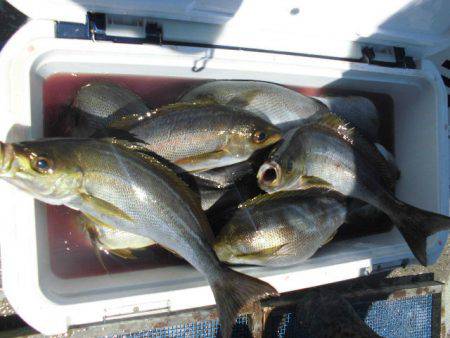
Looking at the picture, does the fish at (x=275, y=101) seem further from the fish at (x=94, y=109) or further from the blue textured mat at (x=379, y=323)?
the blue textured mat at (x=379, y=323)

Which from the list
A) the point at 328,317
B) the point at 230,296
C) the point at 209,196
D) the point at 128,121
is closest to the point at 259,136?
the point at 209,196

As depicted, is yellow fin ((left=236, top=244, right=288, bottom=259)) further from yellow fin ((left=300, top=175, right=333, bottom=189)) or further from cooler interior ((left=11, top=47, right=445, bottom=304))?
yellow fin ((left=300, top=175, right=333, bottom=189))

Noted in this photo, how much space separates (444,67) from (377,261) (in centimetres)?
117

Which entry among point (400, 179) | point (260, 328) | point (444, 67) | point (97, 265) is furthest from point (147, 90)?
point (444, 67)

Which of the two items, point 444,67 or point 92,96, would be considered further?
point 444,67

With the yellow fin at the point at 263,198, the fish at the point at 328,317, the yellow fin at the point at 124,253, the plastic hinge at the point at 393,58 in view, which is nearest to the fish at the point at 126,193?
the yellow fin at the point at 263,198

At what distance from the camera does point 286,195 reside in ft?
5.76

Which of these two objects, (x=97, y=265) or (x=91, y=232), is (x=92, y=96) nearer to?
(x=91, y=232)

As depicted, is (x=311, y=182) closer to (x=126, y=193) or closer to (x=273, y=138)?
(x=273, y=138)

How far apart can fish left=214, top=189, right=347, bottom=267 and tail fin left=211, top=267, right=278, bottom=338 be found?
0.51 feet

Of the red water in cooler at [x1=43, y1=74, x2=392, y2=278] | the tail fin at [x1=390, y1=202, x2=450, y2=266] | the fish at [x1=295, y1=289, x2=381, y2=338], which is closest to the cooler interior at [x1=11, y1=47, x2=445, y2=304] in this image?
the red water in cooler at [x1=43, y1=74, x2=392, y2=278]

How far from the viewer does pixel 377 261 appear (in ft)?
6.29

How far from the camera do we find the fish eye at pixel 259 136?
1.60m

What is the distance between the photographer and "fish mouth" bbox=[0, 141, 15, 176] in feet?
3.81
